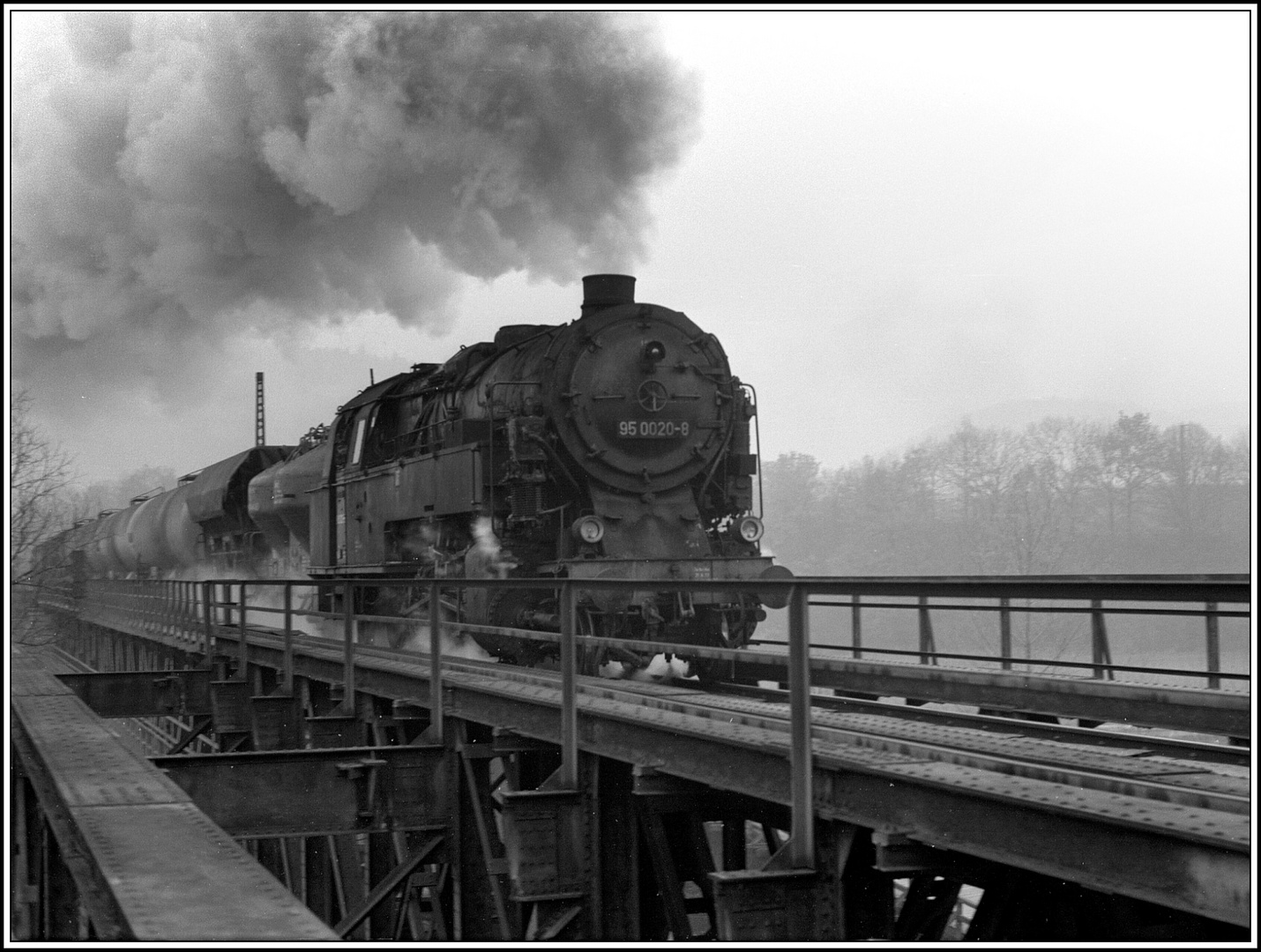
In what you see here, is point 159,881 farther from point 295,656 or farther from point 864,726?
point 295,656

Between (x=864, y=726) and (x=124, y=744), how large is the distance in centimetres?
333

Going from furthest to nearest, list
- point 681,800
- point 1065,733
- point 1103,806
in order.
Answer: point 1065,733 < point 681,800 < point 1103,806

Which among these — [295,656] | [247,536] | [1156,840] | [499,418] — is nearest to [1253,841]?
[1156,840]

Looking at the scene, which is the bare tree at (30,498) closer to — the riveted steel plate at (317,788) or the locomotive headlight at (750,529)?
the locomotive headlight at (750,529)

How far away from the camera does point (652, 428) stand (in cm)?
1341

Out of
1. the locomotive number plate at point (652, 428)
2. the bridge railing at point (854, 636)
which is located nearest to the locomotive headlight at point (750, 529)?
the locomotive number plate at point (652, 428)

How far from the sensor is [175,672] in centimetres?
1630

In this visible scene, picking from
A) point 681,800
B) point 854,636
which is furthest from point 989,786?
point 854,636

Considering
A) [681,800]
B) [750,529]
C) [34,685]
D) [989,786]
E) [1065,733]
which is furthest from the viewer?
[750,529]

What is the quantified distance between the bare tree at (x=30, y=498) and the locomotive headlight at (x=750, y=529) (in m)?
21.3

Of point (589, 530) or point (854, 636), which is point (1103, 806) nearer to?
point (854, 636)

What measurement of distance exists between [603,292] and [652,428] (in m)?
1.50

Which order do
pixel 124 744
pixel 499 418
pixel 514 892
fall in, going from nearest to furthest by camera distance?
pixel 124 744 < pixel 514 892 < pixel 499 418

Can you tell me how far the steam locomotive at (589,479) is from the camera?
12602 millimetres
